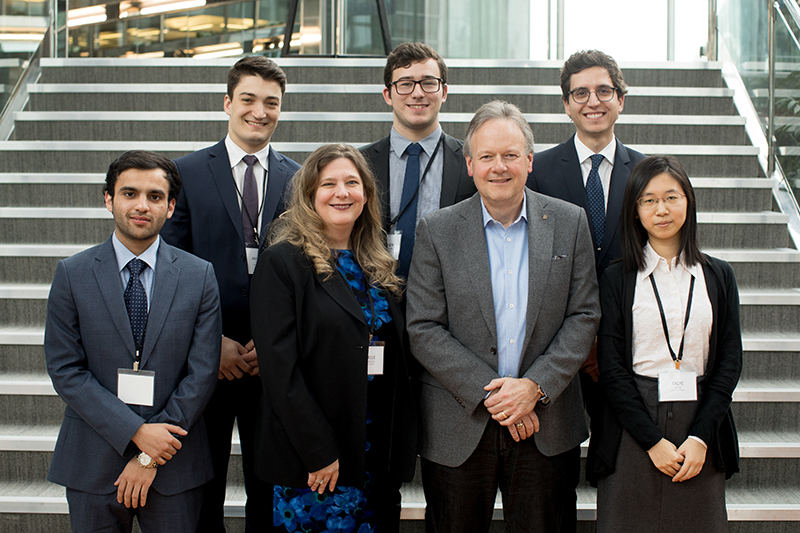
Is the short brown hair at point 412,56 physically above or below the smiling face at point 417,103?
above

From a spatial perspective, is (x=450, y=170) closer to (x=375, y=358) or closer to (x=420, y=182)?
(x=420, y=182)

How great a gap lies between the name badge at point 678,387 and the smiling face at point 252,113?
158cm

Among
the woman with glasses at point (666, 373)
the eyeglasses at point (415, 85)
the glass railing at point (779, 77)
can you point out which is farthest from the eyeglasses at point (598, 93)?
the glass railing at point (779, 77)

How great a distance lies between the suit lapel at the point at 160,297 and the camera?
68.5 inches

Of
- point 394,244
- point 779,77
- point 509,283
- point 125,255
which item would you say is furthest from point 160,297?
point 779,77

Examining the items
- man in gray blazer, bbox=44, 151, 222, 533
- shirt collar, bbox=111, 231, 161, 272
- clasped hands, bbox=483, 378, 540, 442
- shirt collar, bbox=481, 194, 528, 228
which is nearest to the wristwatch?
man in gray blazer, bbox=44, 151, 222, 533

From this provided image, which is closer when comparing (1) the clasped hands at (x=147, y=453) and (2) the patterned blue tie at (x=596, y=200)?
(1) the clasped hands at (x=147, y=453)

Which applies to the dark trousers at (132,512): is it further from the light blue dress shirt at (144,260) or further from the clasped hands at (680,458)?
the clasped hands at (680,458)

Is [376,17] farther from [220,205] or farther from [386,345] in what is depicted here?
[386,345]

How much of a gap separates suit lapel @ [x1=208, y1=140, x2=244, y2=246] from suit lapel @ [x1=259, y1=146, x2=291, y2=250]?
83 mm

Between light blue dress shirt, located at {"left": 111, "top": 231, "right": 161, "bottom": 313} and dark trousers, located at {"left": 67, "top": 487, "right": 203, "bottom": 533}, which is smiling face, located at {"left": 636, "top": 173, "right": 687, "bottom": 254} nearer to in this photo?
light blue dress shirt, located at {"left": 111, "top": 231, "right": 161, "bottom": 313}

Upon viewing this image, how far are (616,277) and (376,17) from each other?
441 centimetres

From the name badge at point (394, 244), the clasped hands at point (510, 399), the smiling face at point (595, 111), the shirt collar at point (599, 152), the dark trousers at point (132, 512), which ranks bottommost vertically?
the dark trousers at point (132, 512)

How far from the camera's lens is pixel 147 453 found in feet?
5.60
